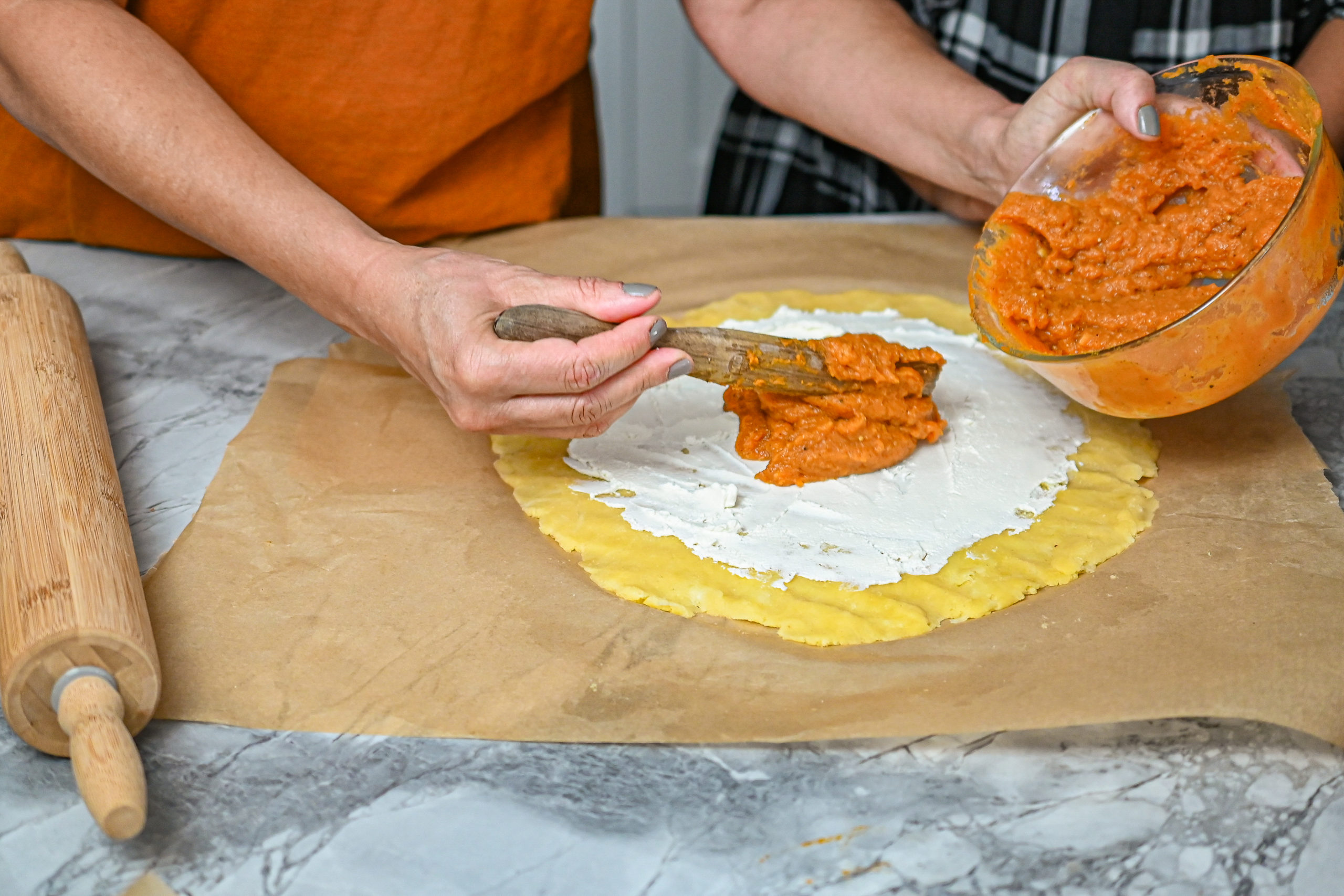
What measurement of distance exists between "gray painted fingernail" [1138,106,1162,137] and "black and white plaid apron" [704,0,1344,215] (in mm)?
608

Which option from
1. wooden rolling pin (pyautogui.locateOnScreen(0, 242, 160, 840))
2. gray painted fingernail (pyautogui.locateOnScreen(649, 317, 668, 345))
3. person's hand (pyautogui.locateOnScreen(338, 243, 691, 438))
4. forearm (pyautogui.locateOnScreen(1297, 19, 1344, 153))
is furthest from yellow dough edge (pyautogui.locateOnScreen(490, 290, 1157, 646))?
forearm (pyautogui.locateOnScreen(1297, 19, 1344, 153))

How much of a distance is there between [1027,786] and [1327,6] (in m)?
1.55

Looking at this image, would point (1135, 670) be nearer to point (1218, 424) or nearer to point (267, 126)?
point (1218, 424)

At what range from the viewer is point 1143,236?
1438mm

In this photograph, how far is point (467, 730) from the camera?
1.05 m

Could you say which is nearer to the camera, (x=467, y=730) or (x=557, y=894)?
(x=557, y=894)

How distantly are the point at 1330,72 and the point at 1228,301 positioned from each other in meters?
0.87

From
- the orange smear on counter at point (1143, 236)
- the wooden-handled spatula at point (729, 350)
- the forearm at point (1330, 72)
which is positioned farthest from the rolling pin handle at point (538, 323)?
the forearm at point (1330, 72)

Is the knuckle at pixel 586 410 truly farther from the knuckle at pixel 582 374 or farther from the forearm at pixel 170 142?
the forearm at pixel 170 142

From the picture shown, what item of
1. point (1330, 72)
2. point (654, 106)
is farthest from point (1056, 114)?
point (654, 106)

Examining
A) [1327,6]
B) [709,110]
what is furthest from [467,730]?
[709,110]

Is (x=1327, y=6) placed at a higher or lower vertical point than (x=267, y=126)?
higher

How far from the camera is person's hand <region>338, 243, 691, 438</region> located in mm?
1218

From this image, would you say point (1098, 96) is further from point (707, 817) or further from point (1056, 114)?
point (707, 817)
